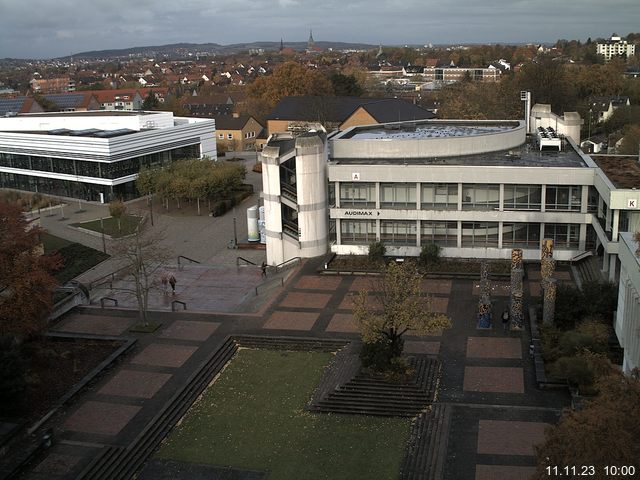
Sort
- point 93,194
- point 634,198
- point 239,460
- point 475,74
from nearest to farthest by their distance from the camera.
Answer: point 239,460 < point 634,198 < point 93,194 < point 475,74

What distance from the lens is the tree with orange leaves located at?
28.0 meters

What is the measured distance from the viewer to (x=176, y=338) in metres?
32.1

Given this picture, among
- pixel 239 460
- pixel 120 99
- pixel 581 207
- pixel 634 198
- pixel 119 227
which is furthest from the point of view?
pixel 120 99

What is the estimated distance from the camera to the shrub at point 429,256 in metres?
40.2

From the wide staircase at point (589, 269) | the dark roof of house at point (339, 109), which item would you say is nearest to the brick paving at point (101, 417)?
the wide staircase at point (589, 269)

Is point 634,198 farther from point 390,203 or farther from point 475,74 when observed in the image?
point 475,74

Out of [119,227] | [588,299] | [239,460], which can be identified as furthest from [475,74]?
[239,460]

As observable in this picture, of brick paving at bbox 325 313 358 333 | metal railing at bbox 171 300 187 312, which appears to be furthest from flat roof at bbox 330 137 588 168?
metal railing at bbox 171 300 187 312

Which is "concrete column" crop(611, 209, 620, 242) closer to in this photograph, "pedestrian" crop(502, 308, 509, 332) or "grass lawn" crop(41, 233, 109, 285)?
"pedestrian" crop(502, 308, 509, 332)

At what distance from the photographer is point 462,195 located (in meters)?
41.1

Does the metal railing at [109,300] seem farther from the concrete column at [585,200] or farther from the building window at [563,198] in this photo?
the concrete column at [585,200]

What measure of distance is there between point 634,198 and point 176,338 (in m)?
22.2

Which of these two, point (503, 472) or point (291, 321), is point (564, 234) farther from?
point (503, 472)

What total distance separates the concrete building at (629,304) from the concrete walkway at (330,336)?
9.89 feet
